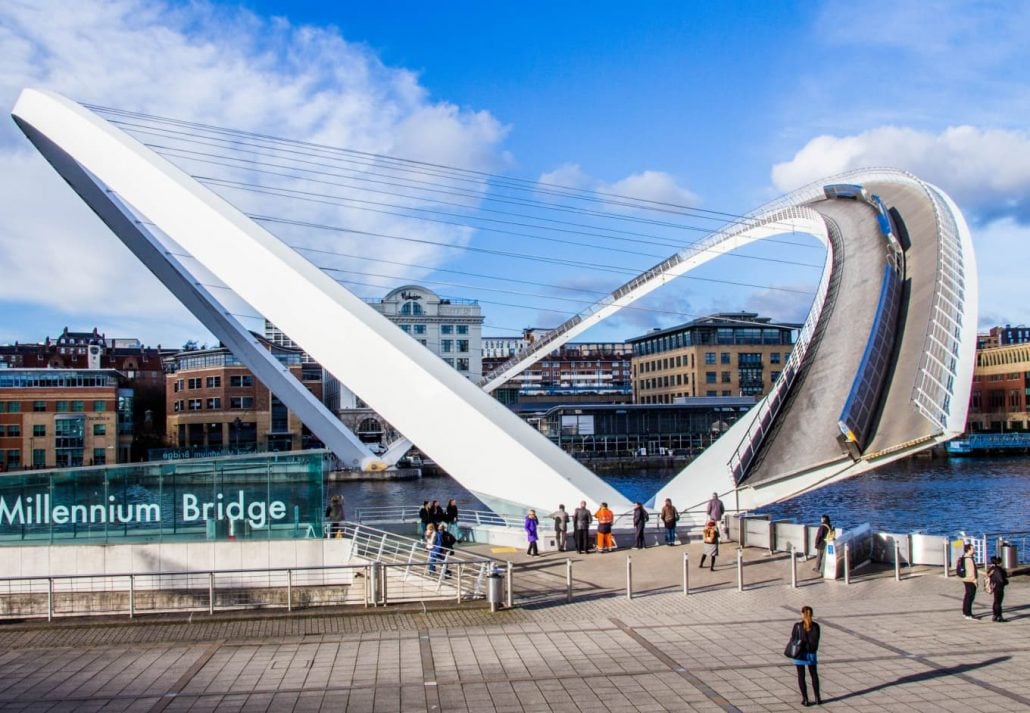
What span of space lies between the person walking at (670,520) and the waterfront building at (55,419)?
66.3 metres

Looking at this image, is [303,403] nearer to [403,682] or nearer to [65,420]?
[403,682]

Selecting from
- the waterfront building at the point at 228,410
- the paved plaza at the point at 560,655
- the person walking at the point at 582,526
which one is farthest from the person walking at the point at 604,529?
the waterfront building at the point at 228,410

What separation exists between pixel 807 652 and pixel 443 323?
88.0 meters

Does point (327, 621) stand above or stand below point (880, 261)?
below

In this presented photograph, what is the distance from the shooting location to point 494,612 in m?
13.7

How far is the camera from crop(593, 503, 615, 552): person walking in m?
18.4

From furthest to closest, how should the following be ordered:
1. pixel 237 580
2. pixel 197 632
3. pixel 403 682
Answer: pixel 237 580, pixel 197 632, pixel 403 682

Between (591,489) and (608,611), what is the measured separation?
6.76 metres

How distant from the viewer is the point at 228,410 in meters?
83.4

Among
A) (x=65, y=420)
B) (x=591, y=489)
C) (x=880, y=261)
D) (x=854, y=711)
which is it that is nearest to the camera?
(x=854, y=711)

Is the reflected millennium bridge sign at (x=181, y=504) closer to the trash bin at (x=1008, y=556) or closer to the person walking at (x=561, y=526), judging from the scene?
the person walking at (x=561, y=526)

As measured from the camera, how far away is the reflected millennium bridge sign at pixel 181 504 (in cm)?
1736

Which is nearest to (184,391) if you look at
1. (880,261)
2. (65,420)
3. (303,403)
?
(65,420)

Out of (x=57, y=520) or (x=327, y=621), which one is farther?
(x=57, y=520)
